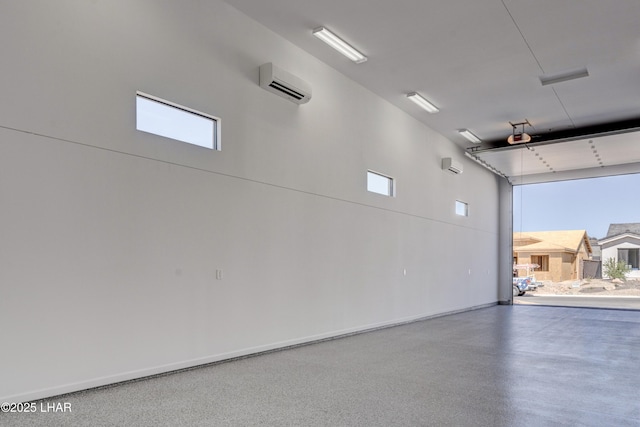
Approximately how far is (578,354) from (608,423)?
3059 mm

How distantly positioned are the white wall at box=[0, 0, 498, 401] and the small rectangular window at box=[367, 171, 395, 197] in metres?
0.36

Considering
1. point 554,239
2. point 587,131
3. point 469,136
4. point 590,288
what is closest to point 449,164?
point 469,136

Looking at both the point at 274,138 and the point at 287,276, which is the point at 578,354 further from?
the point at 274,138

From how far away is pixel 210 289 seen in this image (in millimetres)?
5293

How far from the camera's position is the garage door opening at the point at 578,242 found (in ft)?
43.9

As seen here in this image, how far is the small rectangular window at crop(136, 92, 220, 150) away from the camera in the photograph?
4.81 meters

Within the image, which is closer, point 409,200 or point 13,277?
point 13,277

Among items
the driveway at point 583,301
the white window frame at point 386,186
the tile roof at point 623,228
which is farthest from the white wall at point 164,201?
the tile roof at point 623,228

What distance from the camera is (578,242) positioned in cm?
1412

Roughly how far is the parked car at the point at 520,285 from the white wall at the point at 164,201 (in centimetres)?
883

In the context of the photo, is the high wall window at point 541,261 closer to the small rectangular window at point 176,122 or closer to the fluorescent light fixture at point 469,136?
the fluorescent light fixture at point 469,136

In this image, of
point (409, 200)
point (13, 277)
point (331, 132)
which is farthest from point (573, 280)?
point (13, 277)

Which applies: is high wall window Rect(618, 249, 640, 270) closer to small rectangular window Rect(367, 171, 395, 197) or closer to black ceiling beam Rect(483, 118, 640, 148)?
black ceiling beam Rect(483, 118, 640, 148)

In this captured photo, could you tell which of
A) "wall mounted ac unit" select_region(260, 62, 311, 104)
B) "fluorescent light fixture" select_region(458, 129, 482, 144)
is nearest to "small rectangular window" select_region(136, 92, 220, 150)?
"wall mounted ac unit" select_region(260, 62, 311, 104)
